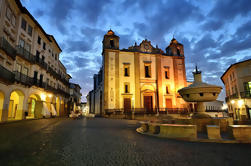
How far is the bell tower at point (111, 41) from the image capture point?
91.4ft

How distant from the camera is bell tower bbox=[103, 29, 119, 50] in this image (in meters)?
27.9

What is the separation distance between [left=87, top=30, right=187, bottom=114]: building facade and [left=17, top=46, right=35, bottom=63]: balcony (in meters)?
11.7

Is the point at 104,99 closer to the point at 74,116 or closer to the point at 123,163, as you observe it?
the point at 74,116

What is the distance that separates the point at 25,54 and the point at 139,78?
59.7 ft

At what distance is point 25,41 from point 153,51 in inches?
865

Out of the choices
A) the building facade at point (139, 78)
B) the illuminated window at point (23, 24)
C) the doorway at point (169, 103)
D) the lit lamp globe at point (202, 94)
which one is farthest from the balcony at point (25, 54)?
the doorway at point (169, 103)

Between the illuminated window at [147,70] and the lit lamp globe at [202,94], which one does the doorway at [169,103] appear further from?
the lit lamp globe at [202,94]

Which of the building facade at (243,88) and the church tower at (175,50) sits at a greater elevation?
the church tower at (175,50)

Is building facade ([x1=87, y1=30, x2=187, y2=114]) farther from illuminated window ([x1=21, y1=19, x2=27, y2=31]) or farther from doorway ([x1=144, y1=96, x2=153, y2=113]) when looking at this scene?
illuminated window ([x1=21, y1=19, x2=27, y2=31])

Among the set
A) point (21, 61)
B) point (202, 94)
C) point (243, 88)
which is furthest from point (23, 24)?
point (243, 88)

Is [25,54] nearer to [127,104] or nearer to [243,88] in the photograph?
[127,104]

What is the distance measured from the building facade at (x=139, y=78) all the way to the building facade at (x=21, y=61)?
9.56 meters

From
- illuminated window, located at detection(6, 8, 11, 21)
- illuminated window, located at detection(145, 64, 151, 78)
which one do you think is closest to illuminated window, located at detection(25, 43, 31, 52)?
illuminated window, located at detection(6, 8, 11, 21)

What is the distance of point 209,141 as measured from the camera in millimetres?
5230
